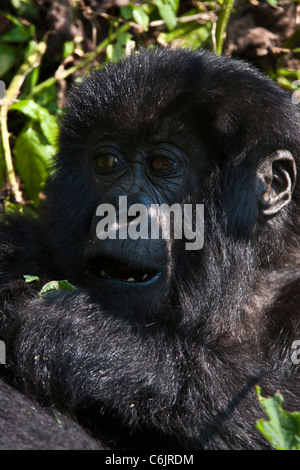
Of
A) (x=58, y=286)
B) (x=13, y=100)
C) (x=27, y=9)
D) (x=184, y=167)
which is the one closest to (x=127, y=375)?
(x=58, y=286)

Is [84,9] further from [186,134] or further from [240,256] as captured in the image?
[240,256]

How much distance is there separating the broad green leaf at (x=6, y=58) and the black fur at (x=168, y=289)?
1.84m

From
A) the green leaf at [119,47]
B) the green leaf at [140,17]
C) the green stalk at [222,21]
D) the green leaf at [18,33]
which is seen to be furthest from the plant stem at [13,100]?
the green stalk at [222,21]

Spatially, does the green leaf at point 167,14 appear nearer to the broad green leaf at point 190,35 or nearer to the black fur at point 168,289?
the broad green leaf at point 190,35

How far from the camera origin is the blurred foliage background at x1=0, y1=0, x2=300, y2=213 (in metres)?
5.09

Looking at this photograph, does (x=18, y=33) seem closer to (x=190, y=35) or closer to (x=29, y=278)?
(x=190, y=35)

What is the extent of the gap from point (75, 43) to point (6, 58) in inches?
22.2

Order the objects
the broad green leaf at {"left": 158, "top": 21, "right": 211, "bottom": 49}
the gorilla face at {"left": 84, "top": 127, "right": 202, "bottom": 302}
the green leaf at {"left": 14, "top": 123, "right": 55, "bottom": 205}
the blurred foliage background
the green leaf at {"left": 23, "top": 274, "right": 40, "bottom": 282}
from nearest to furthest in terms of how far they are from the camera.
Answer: the gorilla face at {"left": 84, "top": 127, "right": 202, "bottom": 302}, the green leaf at {"left": 23, "top": 274, "right": 40, "bottom": 282}, the green leaf at {"left": 14, "top": 123, "right": 55, "bottom": 205}, the blurred foliage background, the broad green leaf at {"left": 158, "top": 21, "right": 211, "bottom": 49}

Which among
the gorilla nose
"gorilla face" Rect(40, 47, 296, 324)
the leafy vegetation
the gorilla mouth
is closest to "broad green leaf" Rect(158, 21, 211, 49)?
the leafy vegetation

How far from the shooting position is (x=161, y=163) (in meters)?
3.62

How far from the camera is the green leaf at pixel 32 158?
495 centimetres

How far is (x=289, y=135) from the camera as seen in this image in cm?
363

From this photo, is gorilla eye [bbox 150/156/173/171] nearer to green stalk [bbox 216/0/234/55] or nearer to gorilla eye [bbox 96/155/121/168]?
gorilla eye [bbox 96/155/121/168]

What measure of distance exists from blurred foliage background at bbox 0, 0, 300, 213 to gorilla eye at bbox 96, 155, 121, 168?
49.4 inches
